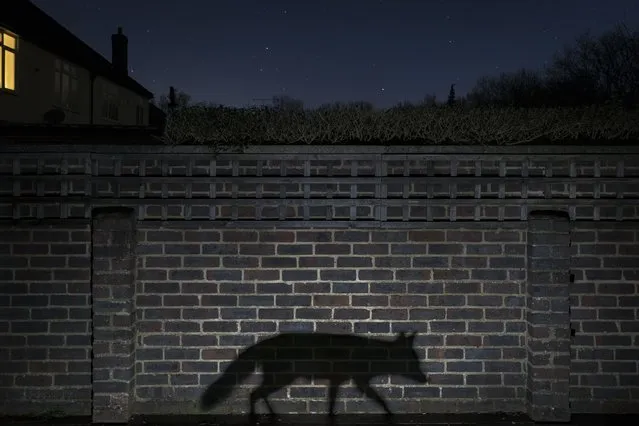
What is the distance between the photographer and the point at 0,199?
5.82m

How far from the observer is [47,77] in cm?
2470

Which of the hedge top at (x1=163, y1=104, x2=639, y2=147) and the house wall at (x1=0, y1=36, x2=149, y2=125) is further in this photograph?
the house wall at (x1=0, y1=36, x2=149, y2=125)

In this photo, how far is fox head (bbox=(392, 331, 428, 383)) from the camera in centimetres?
584

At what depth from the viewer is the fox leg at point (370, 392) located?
230 inches

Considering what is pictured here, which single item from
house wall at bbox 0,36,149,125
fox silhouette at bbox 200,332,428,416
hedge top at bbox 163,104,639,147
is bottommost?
fox silhouette at bbox 200,332,428,416

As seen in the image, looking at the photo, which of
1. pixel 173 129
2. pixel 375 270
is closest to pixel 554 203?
pixel 375 270

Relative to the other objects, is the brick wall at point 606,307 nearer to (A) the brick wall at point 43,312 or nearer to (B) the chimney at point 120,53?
(A) the brick wall at point 43,312

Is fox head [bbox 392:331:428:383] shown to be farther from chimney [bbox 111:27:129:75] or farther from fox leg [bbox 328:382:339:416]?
chimney [bbox 111:27:129:75]

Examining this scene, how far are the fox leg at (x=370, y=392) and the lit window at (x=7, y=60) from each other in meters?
19.5

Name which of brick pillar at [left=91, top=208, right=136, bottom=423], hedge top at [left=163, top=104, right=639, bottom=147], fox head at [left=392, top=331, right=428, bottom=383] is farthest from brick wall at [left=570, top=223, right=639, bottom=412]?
brick pillar at [left=91, top=208, right=136, bottom=423]

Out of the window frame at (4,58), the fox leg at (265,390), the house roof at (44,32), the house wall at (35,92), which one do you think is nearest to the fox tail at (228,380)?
the fox leg at (265,390)

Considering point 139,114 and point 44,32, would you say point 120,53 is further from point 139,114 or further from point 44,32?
point 44,32

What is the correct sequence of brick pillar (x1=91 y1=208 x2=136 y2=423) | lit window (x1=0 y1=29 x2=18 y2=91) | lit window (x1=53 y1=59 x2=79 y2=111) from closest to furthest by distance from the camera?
brick pillar (x1=91 y1=208 x2=136 y2=423) < lit window (x1=0 y1=29 x2=18 y2=91) < lit window (x1=53 y1=59 x2=79 y2=111)

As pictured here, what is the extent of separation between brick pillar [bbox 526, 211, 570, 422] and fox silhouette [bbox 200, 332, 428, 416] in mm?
1048
